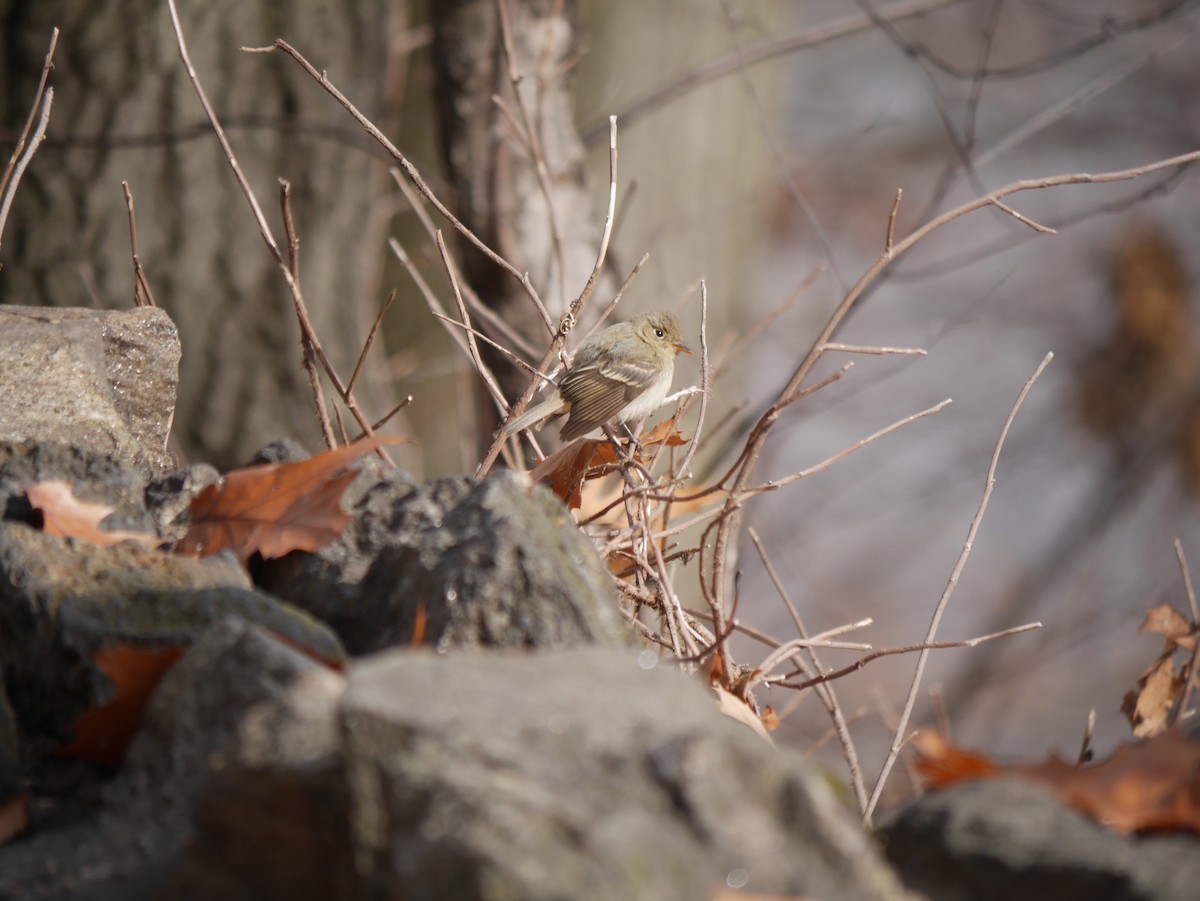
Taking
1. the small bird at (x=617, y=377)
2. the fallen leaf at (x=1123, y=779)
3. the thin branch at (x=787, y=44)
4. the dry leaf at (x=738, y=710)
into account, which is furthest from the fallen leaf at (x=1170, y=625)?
the thin branch at (x=787, y=44)

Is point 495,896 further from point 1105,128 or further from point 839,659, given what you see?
point 1105,128

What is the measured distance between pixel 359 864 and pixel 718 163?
4719mm

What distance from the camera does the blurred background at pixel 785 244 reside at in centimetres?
347

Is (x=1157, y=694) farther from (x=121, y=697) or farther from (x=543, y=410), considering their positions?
(x=121, y=697)

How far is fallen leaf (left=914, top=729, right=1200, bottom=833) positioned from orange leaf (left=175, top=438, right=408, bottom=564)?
83 centimetres

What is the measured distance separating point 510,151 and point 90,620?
6.85ft

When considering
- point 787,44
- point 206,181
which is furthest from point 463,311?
point 206,181

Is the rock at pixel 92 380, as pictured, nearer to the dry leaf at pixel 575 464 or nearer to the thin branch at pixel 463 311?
the thin branch at pixel 463 311

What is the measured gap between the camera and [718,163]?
546 centimetres

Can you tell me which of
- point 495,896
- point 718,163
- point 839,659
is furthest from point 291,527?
point 839,659

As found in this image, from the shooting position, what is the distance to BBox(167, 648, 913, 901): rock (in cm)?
100

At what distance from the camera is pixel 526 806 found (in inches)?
40.0

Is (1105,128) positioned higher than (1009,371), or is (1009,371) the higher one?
(1105,128)

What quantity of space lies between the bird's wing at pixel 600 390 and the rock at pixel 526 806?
1.56 metres
